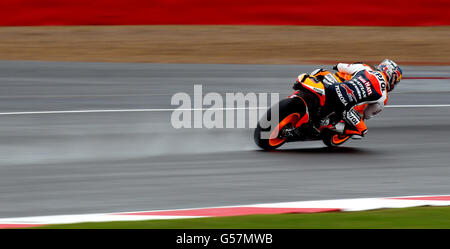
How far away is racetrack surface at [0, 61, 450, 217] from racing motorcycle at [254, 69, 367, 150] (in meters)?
0.22

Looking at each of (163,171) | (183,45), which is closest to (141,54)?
(183,45)

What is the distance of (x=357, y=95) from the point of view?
9.27 meters

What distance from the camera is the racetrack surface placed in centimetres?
752

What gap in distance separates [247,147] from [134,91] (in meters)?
5.04

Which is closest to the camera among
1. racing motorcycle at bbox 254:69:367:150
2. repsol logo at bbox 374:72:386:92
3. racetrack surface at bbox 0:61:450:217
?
racetrack surface at bbox 0:61:450:217

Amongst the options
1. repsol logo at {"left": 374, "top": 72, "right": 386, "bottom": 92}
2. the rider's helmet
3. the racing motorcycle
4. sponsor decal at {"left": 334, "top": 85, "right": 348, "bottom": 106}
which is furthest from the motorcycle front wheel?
the rider's helmet

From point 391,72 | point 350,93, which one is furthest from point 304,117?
point 391,72

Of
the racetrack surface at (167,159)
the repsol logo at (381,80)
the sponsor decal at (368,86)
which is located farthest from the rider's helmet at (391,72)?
the racetrack surface at (167,159)

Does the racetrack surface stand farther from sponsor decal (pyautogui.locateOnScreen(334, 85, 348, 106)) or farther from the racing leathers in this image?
sponsor decal (pyautogui.locateOnScreen(334, 85, 348, 106))

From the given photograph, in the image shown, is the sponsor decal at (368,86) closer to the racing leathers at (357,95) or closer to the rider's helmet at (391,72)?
the racing leathers at (357,95)

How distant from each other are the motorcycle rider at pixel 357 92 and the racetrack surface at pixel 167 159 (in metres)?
0.43

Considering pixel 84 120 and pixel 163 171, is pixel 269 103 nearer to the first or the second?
pixel 84 120
